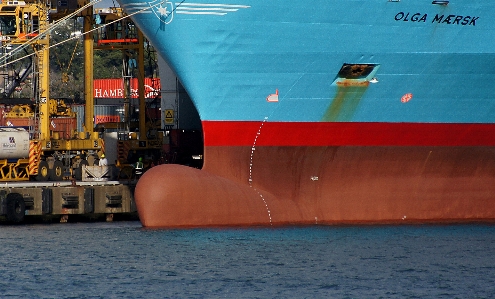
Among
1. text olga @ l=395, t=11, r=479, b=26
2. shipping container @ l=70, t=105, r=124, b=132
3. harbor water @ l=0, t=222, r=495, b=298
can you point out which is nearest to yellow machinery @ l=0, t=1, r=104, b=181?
harbor water @ l=0, t=222, r=495, b=298

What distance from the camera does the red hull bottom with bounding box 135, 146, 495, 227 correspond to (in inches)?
1008

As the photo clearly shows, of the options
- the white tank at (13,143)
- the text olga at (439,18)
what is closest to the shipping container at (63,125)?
the white tank at (13,143)

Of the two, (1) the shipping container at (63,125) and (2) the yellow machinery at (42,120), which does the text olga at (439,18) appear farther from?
(1) the shipping container at (63,125)

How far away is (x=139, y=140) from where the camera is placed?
37.2 m

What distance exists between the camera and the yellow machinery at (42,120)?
3412 cm

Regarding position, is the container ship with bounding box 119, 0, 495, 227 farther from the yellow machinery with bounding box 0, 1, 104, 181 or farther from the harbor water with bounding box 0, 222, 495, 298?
the yellow machinery with bounding box 0, 1, 104, 181

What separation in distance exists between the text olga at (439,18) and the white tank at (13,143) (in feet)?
43.8

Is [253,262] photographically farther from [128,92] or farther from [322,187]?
[128,92]

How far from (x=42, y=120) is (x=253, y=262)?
16.6 meters

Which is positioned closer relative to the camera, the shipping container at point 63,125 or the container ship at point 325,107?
the container ship at point 325,107

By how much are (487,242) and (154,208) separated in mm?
7999

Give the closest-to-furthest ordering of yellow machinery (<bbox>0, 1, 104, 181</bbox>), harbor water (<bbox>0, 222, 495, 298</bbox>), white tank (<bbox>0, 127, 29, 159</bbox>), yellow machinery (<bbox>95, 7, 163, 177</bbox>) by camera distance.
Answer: harbor water (<bbox>0, 222, 495, 298</bbox>) → white tank (<bbox>0, 127, 29, 159</bbox>) → yellow machinery (<bbox>0, 1, 104, 181</bbox>) → yellow machinery (<bbox>95, 7, 163, 177</bbox>)

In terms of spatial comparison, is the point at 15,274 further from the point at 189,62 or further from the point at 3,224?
the point at 3,224

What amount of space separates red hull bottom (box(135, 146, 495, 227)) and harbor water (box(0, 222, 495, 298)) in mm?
382
